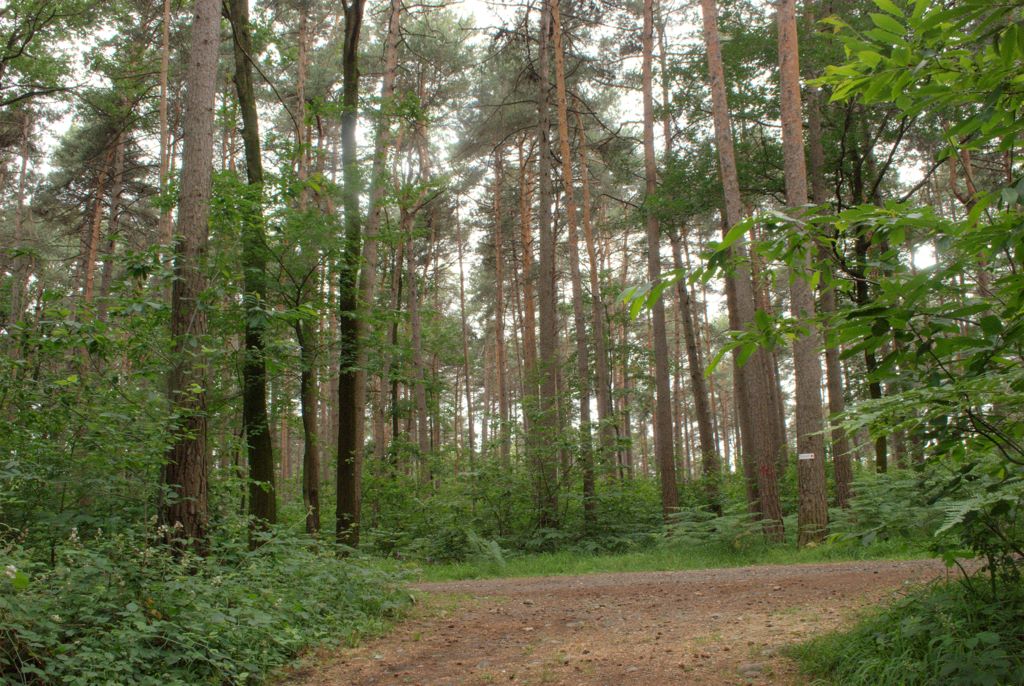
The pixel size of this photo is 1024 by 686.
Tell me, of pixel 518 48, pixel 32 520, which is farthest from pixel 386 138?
pixel 32 520

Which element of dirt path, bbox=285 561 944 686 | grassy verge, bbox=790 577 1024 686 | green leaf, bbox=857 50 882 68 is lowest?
dirt path, bbox=285 561 944 686

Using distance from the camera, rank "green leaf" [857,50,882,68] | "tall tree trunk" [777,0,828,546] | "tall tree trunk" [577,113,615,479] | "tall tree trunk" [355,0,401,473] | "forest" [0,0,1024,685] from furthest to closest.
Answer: "tall tree trunk" [577,113,615,479], "tall tree trunk" [355,0,401,473], "tall tree trunk" [777,0,828,546], "forest" [0,0,1024,685], "green leaf" [857,50,882,68]

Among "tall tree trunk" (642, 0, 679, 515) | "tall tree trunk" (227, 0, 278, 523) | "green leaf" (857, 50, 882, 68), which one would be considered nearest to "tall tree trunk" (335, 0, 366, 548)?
"tall tree trunk" (227, 0, 278, 523)

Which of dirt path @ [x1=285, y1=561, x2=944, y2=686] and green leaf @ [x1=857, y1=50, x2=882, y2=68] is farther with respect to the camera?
dirt path @ [x1=285, y1=561, x2=944, y2=686]

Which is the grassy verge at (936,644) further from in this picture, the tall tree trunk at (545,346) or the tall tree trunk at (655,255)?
the tall tree trunk at (655,255)

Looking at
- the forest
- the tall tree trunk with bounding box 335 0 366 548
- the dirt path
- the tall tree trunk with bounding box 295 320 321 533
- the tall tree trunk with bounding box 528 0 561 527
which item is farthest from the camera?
the tall tree trunk with bounding box 528 0 561 527

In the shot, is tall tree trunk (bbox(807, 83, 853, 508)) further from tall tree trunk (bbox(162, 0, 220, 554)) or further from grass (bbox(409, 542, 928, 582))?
tall tree trunk (bbox(162, 0, 220, 554))

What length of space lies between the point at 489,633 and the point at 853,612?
3223 mm

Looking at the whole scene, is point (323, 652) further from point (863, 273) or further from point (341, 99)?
point (341, 99)

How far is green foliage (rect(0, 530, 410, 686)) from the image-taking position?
394 cm

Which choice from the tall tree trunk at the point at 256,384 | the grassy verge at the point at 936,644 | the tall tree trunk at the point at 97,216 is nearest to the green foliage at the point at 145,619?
the grassy verge at the point at 936,644

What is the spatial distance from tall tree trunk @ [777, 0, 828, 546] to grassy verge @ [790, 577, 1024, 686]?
6.98 meters

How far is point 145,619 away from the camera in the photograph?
4.49 metres

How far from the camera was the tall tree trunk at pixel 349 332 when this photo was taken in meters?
11.3
